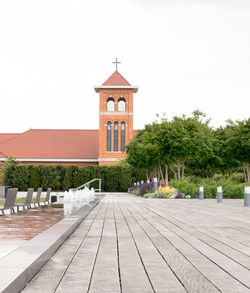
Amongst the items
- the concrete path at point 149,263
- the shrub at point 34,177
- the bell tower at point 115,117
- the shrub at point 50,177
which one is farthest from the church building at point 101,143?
the concrete path at point 149,263

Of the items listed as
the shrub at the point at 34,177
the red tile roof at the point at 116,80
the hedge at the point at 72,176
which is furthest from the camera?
the red tile roof at the point at 116,80

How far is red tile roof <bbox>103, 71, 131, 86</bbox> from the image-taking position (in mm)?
63531

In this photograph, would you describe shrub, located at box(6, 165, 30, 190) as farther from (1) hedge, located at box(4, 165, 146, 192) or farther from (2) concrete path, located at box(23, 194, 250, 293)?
(2) concrete path, located at box(23, 194, 250, 293)

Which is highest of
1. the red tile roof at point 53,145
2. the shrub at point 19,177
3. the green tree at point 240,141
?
the red tile roof at point 53,145

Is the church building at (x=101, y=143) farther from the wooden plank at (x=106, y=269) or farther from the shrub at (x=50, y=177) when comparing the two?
the wooden plank at (x=106, y=269)

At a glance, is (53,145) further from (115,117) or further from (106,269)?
(106,269)

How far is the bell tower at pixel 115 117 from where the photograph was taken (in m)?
62.6

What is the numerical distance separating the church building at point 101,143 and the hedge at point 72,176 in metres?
9.96

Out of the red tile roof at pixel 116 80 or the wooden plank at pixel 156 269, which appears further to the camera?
the red tile roof at pixel 116 80

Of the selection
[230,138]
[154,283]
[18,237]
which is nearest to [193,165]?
[230,138]

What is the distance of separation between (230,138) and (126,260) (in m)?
35.7

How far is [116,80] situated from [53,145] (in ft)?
48.3

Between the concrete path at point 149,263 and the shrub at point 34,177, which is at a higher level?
the shrub at point 34,177

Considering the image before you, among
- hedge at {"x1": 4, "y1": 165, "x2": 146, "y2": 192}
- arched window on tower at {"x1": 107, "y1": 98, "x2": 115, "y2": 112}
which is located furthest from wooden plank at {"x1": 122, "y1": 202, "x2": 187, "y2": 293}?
arched window on tower at {"x1": 107, "y1": 98, "x2": 115, "y2": 112}
